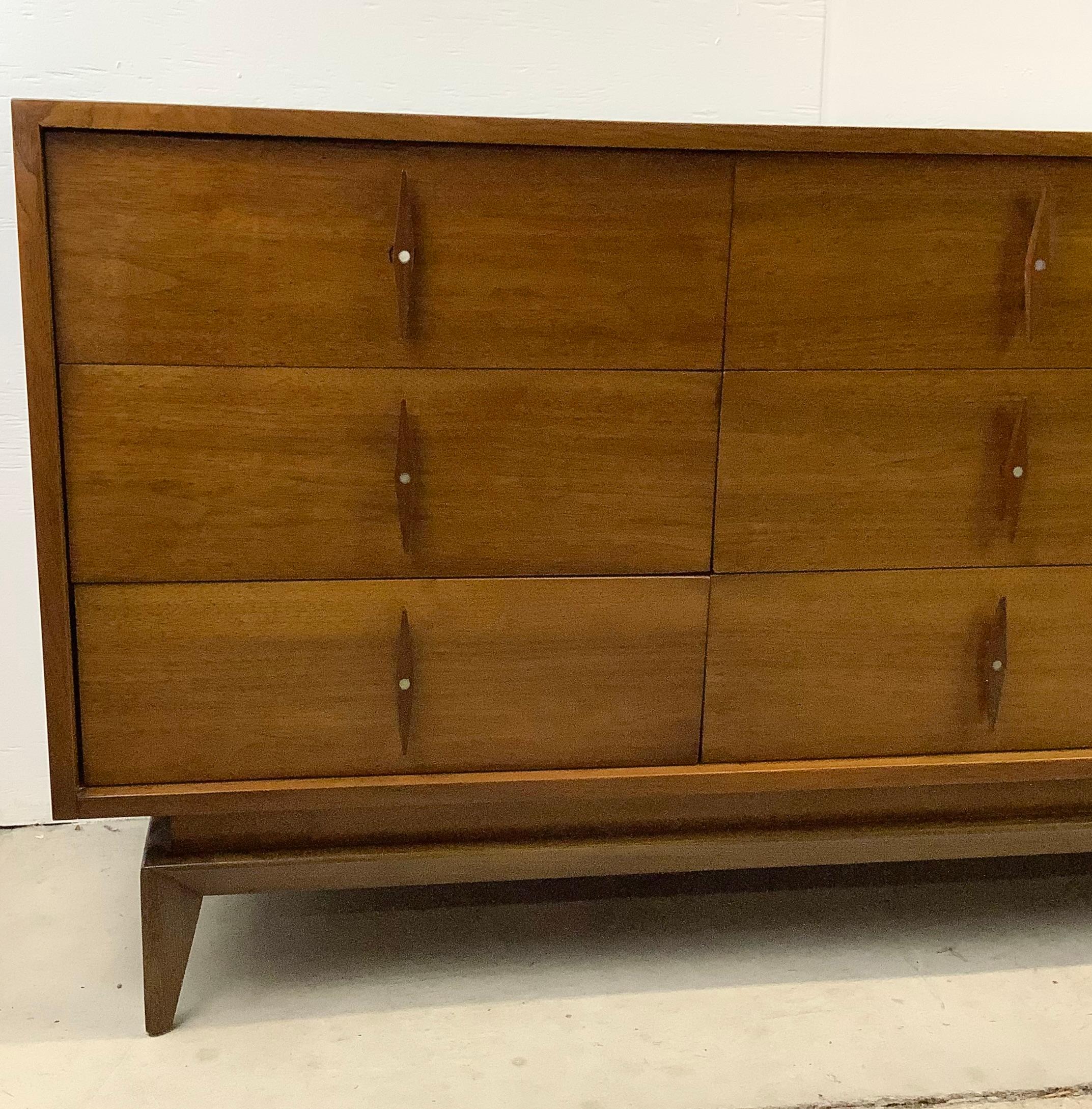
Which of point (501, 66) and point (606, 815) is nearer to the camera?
point (606, 815)

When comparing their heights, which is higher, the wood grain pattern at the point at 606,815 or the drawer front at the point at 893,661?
the drawer front at the point at 893,661

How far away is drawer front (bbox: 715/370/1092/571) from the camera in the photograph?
1149 millimetres

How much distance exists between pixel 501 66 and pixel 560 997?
4.00ft

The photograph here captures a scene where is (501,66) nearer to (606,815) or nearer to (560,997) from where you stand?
(606,815)

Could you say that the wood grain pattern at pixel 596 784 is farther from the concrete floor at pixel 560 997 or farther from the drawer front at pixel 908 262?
the drawer front at pixel 908 262

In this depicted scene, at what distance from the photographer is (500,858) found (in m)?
1.23

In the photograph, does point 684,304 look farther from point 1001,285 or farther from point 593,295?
point 1001,285

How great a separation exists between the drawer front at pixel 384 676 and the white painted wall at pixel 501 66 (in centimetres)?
58

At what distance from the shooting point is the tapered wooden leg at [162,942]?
1.17 meters

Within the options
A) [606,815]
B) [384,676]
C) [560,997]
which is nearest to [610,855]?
[606,815]

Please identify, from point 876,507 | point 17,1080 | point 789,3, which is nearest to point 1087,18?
point 789,3

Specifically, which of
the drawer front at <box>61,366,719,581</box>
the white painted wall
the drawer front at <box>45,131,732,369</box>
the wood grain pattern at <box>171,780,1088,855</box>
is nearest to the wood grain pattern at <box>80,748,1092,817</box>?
the wood grain pattern at <box>171,780,1088,855</box>

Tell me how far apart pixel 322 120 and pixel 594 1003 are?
38.9 inches

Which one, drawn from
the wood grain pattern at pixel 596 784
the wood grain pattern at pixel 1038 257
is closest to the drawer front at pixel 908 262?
the wood grain pattern at pixel 1038 257
